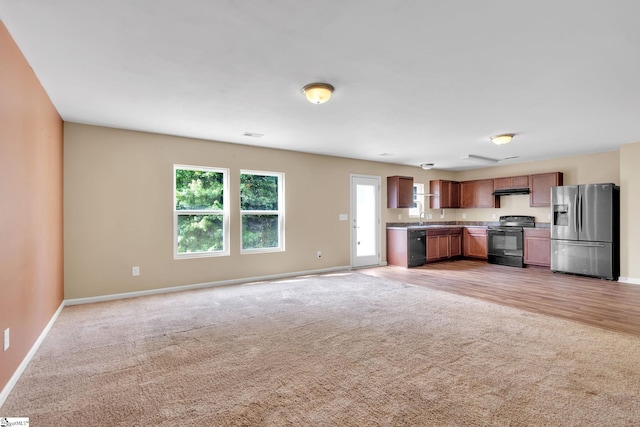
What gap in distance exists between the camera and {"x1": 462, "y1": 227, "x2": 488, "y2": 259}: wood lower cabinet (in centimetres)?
782

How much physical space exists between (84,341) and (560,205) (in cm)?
775

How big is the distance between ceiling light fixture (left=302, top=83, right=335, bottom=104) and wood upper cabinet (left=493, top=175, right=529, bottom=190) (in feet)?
20.4

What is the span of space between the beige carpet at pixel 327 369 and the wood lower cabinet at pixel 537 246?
384 centimetres

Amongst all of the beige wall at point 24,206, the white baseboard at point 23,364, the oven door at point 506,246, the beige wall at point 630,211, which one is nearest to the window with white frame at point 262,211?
the beige wall at point 24,206

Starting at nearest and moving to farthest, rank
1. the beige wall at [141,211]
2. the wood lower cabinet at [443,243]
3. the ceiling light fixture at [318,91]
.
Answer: the ceiling light fixture at [318,91] < the beige wall at [141,211] < the wood lower cabinet at [443,243]

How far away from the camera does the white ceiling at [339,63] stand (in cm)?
192

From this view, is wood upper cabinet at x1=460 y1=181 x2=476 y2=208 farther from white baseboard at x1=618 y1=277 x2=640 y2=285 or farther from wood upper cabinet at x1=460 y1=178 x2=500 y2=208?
white baseboard at x1=618 y1=277 x2=640 y2=285

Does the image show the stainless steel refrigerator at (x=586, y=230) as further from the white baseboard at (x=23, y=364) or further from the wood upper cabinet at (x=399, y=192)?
the white baseboard at (x=23, y=364)

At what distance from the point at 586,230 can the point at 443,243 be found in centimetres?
278

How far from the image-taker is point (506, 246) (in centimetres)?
723

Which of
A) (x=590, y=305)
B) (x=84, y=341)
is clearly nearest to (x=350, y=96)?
(x=84, y=341)

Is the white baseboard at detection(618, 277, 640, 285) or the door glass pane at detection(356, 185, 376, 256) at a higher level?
the door glass pane at detection(356, 185, 376, 256)

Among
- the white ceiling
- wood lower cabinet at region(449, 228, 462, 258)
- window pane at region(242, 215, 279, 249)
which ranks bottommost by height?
wood lower cabinet at region(449, 228, 462, 258)

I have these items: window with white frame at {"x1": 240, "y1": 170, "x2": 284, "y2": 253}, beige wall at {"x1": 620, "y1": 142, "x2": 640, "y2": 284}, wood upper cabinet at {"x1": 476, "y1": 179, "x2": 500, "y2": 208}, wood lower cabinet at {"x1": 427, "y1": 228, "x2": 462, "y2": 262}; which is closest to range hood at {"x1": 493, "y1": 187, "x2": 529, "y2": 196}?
wood upper cabinet at {"x1": 476, "y1": 179, "x2": 500, "y2": 208}
